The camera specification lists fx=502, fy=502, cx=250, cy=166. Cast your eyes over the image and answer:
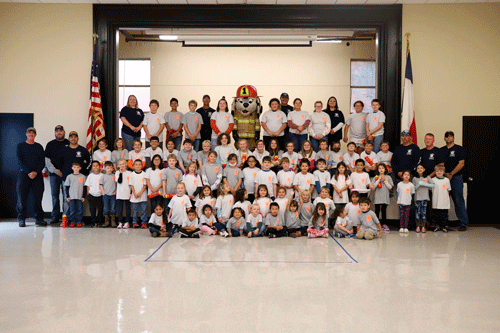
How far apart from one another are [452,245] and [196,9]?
266 inches

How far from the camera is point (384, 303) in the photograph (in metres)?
4.48

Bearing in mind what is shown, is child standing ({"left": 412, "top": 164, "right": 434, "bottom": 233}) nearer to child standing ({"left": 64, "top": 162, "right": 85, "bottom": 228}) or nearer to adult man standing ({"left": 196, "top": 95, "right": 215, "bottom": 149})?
adult man standing ({"left": 196, "top": 95, "right": 215, "bottom": 149})

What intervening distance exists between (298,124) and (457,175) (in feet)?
10.5

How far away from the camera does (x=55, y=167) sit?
33.0 feet

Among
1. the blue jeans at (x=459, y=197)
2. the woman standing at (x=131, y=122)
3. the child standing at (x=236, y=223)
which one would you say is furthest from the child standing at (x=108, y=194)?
the blue jeans at (x=459, y=197)

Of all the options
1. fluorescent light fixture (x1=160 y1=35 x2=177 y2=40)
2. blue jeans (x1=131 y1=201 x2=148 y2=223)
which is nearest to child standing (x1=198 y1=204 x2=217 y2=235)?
blue jeans (x1=131 y1=201 x2=148 y2=223)

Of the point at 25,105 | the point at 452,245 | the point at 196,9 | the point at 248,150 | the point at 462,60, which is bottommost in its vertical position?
the point at 452,245

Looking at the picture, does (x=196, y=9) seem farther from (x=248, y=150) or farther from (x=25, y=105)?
(x=25, y=105)

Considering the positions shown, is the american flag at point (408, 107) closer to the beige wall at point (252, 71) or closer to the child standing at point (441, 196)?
the child standing at point (441, 196)

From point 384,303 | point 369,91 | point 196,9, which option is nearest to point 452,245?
point 384,303

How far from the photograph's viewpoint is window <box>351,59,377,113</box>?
15.3 metres

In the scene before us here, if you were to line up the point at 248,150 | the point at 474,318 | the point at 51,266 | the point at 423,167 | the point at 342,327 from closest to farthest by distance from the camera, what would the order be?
the point at 342,327
the point at 474,318
the point at 51,266
the point at 423,167
the point at 248,150

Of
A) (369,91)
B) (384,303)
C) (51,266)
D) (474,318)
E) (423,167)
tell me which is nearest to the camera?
(474,318)

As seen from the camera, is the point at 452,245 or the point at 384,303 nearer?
the point at 384,303
